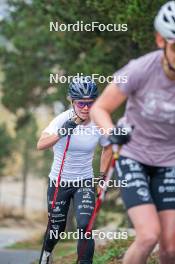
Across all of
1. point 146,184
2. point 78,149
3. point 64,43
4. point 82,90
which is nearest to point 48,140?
point 78,149

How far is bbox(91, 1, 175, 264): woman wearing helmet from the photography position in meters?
5.25

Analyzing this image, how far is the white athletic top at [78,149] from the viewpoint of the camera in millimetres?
8133

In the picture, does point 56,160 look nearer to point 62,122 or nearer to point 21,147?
point 62,122

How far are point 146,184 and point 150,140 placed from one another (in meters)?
0.35

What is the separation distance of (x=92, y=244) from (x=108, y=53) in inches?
507

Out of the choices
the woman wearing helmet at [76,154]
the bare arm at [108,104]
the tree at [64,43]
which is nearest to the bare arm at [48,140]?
the woman wearing helmet at [76,154]

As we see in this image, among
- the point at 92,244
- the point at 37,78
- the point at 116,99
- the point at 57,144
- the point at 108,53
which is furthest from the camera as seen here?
the point at 37,78

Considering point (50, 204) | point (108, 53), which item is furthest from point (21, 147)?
point (50, 204)

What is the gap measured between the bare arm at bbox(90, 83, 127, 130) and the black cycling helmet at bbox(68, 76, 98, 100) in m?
2.66

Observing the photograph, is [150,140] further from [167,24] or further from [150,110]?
[167,24]

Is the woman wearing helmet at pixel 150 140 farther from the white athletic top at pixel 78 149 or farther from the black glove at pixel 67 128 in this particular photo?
the white athletic top at pixel 78 149

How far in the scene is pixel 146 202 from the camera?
5344 mm

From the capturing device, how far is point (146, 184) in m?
5.50

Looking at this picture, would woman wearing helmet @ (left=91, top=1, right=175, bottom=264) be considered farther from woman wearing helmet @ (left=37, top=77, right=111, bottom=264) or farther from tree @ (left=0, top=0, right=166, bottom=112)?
tree @ (left=0, top=0, right=166, bottom=112)
